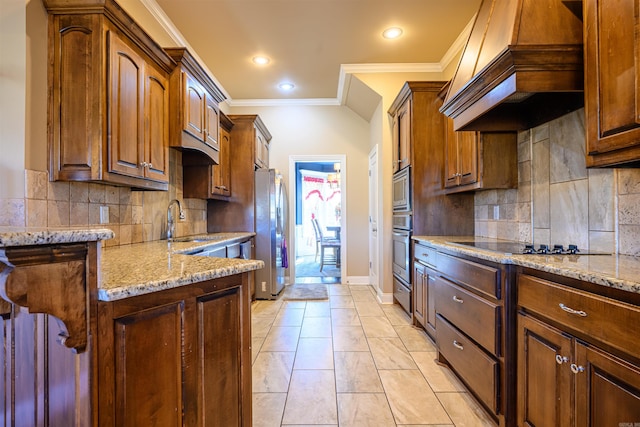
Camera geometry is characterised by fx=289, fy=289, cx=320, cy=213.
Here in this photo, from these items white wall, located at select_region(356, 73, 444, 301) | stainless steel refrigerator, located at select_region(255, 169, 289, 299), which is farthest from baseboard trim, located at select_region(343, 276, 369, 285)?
stainless steel refrigerator, located at select_region(255, 169, 289, 299)

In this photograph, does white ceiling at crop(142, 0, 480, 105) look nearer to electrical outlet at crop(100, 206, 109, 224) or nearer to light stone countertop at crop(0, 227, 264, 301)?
electrical outlet at crop(100, 206, 109, 224)

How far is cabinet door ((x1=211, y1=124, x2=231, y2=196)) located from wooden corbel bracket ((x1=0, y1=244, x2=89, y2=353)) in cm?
265

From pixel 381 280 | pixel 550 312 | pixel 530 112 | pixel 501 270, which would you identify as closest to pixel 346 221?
pixel 381 280

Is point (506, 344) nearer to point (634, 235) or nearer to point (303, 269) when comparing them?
point (634, 235)

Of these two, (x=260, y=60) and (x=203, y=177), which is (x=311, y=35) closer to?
(x=260, y=60)

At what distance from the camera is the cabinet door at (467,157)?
7.91ft

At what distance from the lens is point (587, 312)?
1018 millimetres

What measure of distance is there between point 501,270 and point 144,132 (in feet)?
7.75

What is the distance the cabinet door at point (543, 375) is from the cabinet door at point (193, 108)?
262 centimetres

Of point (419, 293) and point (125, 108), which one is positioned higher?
point (125, 108)

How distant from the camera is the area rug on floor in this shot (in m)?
4.00

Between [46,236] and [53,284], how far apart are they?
0.42 ft

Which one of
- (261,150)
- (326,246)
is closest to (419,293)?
(261,150)

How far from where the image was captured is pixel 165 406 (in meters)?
0.95
